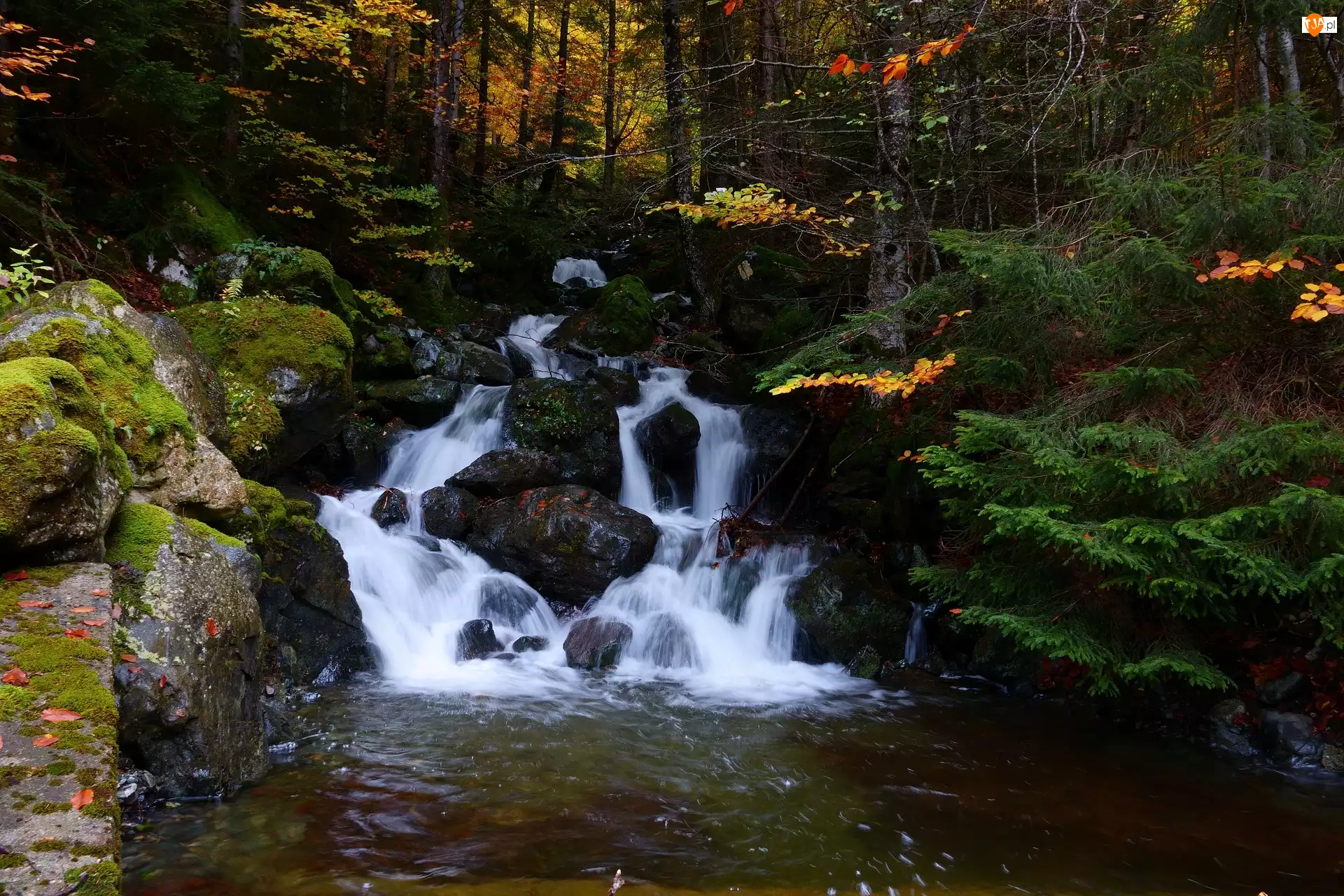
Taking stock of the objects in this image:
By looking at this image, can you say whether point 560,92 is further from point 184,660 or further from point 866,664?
point 184,660

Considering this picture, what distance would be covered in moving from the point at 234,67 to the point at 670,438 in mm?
8239

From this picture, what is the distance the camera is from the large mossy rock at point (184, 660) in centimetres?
411

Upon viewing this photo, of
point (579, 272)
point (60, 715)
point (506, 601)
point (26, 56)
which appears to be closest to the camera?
point (60, 715)

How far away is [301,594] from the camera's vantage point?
7.21 metres

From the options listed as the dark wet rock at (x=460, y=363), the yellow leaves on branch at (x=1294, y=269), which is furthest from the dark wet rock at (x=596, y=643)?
the yellow leaves on branch at (x=1294, y=269)

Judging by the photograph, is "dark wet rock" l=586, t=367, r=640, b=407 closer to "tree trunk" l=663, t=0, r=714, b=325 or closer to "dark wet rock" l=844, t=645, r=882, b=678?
"tree trunk" l=663, t=0, r=714, b=325

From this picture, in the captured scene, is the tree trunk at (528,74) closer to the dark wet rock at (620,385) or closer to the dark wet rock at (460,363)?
the dark wet rock at (460,363)

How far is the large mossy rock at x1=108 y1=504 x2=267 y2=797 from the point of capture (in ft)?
13.5

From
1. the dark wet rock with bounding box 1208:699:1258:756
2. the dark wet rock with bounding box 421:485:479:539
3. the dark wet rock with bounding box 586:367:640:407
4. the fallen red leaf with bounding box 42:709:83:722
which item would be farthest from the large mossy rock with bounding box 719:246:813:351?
the fallen red leaf with bounding box 42:709:83:722

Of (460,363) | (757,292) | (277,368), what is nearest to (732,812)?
(277,368)

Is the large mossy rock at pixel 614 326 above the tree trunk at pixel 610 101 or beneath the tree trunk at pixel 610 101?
beneath

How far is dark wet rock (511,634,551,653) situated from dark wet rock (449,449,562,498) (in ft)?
7.21

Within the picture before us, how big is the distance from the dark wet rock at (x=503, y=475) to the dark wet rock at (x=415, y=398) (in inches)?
61.7

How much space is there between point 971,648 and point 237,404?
781 cm
